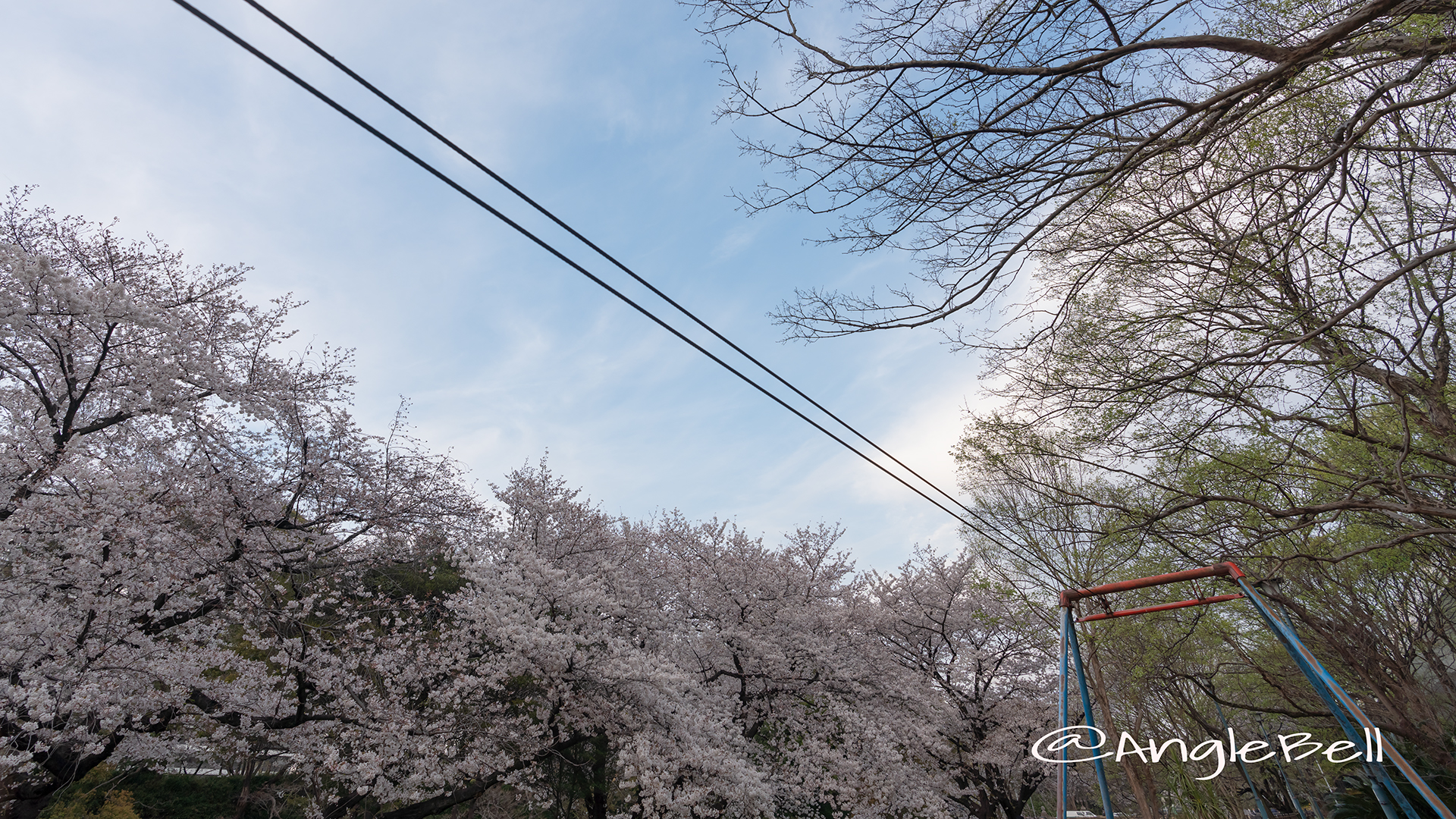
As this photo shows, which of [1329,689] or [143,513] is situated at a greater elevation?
[143,513]

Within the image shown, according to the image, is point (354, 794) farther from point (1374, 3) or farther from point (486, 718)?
point (1374, 3)

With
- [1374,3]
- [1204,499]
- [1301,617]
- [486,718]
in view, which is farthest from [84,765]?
[1301,617]

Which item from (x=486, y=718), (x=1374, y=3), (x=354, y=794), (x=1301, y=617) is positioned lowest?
(x=354, y=794)

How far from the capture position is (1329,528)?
12.5m

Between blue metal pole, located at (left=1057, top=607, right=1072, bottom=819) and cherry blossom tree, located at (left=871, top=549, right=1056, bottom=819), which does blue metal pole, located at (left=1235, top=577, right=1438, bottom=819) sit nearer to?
blue metal pole, located at (left=1057, top=607, right=1072, bottom=819)

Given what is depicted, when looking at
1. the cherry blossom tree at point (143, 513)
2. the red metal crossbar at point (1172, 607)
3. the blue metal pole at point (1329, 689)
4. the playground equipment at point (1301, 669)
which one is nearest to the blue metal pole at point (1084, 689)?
the playground equipment at point (1301, 669)

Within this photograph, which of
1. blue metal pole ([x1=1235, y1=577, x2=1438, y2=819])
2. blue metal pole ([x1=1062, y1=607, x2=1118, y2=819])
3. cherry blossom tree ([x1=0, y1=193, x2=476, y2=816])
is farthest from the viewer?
cherry blossom tree ([x1=0, y1=193, x2=476, y2=816])

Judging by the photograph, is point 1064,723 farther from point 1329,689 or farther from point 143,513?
point 143,513

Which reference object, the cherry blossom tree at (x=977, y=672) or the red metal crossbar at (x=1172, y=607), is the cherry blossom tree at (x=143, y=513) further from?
the cherry blossom tree at (x=977, y=672)

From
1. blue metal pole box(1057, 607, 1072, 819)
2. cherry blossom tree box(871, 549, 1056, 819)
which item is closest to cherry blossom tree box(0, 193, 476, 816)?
blue metal pole box(1057, 607, 1072, 819)

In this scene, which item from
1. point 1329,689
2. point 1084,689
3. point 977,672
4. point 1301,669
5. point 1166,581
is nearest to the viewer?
point 1329,689

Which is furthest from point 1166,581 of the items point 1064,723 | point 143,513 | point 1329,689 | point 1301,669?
point 143,513

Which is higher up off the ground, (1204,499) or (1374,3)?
(1374,3)

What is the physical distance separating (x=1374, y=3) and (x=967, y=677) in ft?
52.0
